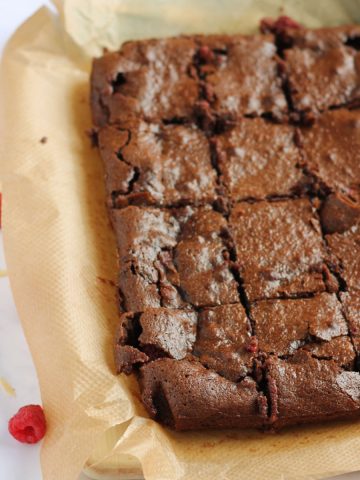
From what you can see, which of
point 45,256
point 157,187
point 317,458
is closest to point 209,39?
point 157,187

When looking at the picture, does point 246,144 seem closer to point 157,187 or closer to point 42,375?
point 157,187

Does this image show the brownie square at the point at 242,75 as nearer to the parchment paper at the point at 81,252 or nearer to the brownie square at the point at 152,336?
the parchment paper at the point at 81,252

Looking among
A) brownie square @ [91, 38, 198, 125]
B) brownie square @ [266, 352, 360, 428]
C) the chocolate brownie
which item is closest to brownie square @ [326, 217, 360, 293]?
the chocolate brownie

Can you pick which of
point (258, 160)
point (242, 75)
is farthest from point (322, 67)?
point (258, 160)

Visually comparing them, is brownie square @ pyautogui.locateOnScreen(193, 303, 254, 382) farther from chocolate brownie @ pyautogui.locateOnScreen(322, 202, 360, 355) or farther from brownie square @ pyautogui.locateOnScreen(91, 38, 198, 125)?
brownie square @ pyautogui.locateOnScreen(91, 38, 198, 125)

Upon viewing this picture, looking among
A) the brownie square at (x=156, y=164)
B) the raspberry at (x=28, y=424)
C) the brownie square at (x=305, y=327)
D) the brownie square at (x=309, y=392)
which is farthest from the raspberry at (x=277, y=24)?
the raspberry at (x=28, y=424)

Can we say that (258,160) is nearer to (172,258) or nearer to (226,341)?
(172,258)
